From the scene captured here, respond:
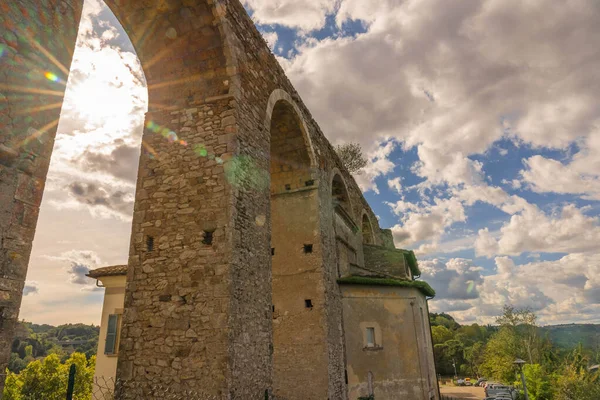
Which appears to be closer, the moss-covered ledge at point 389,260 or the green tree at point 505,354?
the moss-covered ledge at point 389,260

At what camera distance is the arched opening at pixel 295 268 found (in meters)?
9.88

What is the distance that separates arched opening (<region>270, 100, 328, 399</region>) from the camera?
9875mm

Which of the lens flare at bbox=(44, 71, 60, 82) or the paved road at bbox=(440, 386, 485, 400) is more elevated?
the lens flare at bbox=(44, 71, 60, 82)

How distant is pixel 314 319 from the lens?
10258 millimetres

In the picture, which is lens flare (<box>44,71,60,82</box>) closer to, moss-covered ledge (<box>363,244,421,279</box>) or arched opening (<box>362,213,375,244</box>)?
moss-covered ledge (<box>363,244,421,279</box>)

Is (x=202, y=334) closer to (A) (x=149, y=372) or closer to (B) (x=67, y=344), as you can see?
(A) (x=149, y=372)

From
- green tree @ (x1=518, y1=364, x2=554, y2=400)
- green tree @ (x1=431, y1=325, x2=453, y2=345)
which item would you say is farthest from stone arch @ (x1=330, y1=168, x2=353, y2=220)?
green tree @ (x1=431, y1=325, x2=453, y2=345)

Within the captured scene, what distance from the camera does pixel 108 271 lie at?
11.5 meters

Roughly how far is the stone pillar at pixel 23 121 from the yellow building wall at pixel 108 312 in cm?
829

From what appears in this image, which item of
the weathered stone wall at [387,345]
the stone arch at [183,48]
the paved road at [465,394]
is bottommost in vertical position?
the paved road at [465,394]

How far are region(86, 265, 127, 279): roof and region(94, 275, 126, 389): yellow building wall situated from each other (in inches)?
4.9

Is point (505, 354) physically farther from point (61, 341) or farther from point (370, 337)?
point (61, 341)

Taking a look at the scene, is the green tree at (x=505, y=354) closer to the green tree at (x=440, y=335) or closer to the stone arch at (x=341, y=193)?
the green tree at (x=440, y=335)

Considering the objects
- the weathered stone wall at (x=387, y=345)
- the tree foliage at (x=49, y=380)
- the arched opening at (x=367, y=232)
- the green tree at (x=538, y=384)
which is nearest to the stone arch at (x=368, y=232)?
the arched opening at (x=367, y=232)
